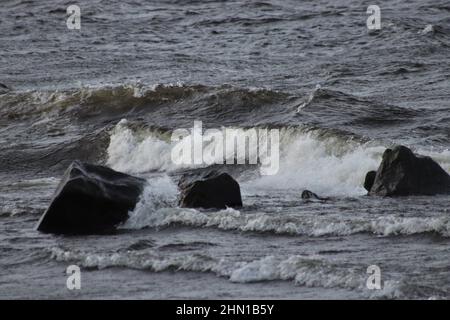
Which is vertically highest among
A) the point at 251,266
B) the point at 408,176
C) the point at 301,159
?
the point at 408,176

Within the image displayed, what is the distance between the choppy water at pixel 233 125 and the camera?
9602 mm

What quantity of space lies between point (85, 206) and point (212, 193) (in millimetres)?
1461

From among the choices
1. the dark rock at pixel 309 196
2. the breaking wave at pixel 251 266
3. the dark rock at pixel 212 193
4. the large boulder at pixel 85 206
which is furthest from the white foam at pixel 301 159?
the breaking wave at pixel 251 266

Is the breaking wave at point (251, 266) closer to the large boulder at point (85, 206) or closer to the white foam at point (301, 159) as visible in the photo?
the large boulder at point (85, 206)

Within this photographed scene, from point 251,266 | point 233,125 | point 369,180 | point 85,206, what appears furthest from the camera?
point 233,125

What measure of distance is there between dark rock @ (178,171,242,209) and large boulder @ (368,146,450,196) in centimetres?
169

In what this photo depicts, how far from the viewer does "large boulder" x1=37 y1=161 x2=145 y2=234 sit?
11.3 m

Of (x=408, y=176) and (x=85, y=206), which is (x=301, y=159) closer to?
(x=408, y=176)

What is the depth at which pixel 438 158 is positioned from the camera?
14523mm

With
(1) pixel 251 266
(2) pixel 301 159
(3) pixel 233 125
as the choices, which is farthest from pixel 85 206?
(3) pixel 233 125

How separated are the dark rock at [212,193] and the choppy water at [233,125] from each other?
0.55 feet

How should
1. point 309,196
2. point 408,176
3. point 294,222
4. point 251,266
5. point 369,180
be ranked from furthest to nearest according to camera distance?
1. point 369,180
2. point 309,196
3. point 408,176
4. point 294,222
5. point 251,266

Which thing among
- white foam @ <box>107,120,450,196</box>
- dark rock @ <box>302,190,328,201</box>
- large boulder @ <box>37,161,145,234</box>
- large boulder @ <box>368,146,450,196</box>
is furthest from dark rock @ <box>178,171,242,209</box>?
large boulder @ <box>368,146,450,196</box>

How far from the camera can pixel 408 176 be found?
12586 millimetres
